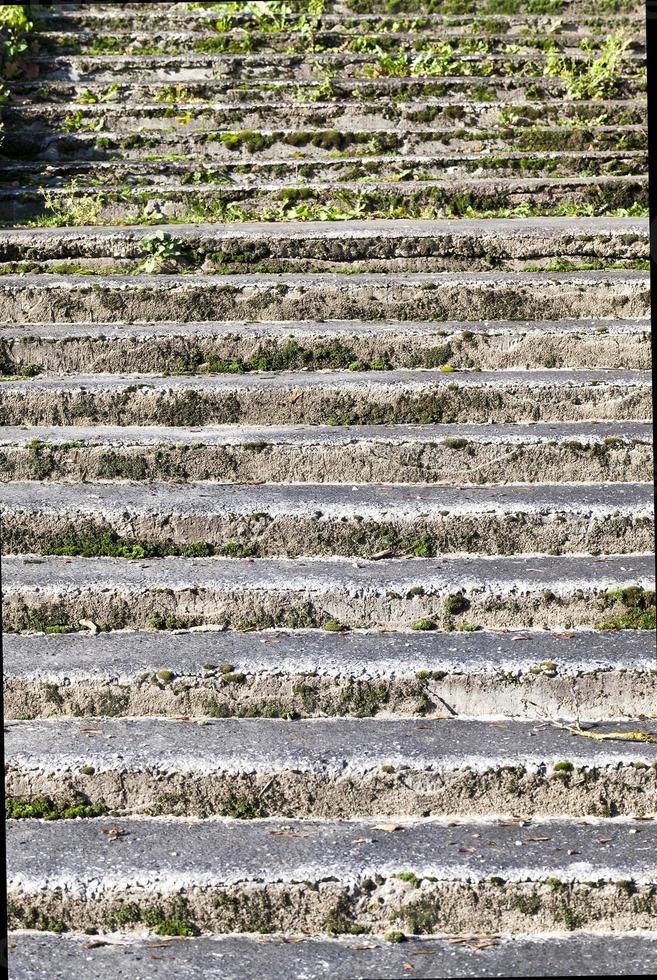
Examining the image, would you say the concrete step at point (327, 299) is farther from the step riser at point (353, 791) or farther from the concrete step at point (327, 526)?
the step riser at point (353, 791)

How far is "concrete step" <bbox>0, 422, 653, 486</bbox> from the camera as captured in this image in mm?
3229

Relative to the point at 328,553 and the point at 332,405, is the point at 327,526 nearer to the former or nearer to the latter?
the point at 328,553

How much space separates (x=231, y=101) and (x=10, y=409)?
2899 millimetres

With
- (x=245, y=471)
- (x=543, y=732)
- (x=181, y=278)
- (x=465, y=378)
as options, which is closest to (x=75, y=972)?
(x=543, y=732)

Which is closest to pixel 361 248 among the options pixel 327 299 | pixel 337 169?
pixel 327 299

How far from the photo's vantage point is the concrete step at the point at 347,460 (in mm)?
3229

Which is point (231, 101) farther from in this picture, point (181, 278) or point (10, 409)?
point (10, 409)

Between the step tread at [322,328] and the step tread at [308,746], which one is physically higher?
the step tread at [322,328]

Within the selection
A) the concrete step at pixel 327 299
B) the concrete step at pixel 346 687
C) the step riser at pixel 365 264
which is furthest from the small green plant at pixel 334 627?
the step riser at pixel 365 264

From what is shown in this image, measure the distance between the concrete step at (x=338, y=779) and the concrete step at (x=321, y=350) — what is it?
5.39 ft

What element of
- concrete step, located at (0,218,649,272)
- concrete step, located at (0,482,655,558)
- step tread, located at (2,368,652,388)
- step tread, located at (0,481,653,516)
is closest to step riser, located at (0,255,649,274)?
concrete step, located at (0,218,649,272)

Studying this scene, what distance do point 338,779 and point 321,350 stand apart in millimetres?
1768

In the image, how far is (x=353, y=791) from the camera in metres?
2.38

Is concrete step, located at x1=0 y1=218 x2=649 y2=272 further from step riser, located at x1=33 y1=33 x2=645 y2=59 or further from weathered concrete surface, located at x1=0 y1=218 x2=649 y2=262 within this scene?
step riser, located at x1=33 y1=33 x2=645 y2=59
